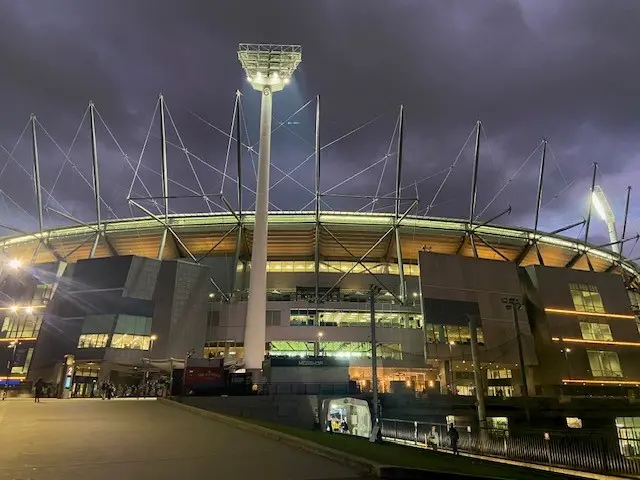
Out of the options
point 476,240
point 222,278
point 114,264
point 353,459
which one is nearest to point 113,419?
point 353,459

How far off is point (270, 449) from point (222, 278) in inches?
2165

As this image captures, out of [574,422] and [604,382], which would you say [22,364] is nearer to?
[574,422]

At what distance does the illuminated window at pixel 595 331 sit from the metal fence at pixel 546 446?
3788 cm

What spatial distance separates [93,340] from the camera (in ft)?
154

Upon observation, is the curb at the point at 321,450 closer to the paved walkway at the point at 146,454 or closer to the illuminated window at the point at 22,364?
the paved walkway at the point at 146,454

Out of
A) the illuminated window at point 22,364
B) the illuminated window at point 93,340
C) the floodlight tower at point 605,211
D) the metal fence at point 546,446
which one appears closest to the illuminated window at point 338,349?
the illuminated window at point 93,340

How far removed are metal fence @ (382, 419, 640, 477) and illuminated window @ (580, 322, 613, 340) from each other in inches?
1491

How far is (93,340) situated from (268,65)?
40.0 meters

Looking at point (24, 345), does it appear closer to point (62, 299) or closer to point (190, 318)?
point (62, 299)

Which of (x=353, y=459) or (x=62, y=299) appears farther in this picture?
(x=62, y=299)

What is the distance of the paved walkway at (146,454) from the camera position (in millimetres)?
7504

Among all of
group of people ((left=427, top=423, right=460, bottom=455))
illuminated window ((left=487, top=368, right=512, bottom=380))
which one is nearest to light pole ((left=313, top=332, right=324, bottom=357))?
illuminated window ((left=487, top=368, right=512, bottom=380))

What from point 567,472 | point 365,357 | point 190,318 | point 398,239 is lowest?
point 567,472

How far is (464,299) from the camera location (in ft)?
169
